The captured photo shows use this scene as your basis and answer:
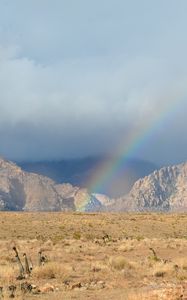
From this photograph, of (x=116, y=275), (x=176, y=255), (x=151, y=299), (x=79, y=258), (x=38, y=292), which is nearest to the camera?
(x=151, y=299)

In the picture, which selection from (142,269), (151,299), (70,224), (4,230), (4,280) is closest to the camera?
(151,299)

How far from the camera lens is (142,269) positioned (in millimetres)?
34938

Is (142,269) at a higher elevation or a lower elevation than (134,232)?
lower

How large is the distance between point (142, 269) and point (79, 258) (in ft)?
26.4

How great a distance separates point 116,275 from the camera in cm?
3162

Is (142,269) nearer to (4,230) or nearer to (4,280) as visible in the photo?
(4,280)

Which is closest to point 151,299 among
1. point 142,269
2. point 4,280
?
point 4,280

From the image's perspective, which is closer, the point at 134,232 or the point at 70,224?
the point at 134,232

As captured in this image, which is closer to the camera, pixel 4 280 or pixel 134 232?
pixel 4 280

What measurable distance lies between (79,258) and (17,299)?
20.1 meters

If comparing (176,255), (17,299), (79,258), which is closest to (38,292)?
(17,299)

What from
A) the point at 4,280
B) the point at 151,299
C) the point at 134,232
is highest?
the point at 134,232

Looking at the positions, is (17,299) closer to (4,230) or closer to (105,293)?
(105,293)

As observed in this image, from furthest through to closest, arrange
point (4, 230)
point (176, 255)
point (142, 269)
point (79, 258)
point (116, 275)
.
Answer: point (4, 230) < point (176, 255) < point (79, 258) < point (142, 269) < point (116, 275)
